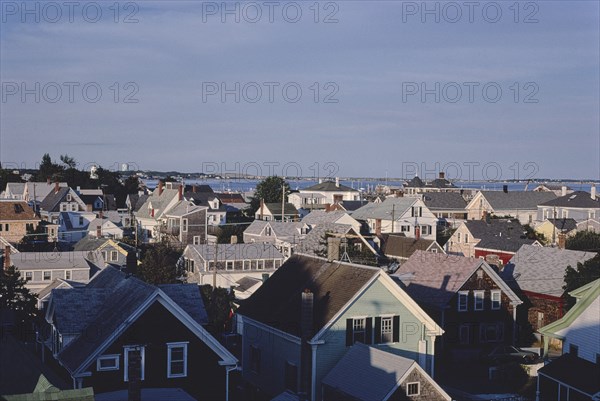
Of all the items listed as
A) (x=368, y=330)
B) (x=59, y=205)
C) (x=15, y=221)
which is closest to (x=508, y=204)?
(x=59, y=205)

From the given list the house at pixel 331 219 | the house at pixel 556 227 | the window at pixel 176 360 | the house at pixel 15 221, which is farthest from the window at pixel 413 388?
the house at pixel 15 221

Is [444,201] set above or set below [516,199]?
below

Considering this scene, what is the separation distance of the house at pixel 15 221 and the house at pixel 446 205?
48.1 m

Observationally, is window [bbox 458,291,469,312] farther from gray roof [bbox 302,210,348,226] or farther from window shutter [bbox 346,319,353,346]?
gray roof [bbox 302,210,348,226]

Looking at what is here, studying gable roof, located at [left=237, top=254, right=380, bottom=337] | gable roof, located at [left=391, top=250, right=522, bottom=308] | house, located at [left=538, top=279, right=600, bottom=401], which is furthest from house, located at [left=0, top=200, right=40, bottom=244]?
house, located at [left=538, top=279, right=600, bottom=401]

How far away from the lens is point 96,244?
66.5 meters

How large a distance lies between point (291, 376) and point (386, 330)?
3.78 m

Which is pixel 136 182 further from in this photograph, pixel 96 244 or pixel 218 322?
pixel 218 322

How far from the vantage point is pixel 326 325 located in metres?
27.1

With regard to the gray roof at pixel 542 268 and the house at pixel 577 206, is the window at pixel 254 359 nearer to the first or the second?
the gray roof at pixel 542 268

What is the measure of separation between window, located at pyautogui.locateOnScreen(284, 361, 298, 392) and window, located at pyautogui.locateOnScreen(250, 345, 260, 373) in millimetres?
2673

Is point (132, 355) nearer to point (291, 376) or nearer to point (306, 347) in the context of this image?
point (306, 347)

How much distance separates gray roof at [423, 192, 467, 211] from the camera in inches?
4060

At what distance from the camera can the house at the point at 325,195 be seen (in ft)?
403
